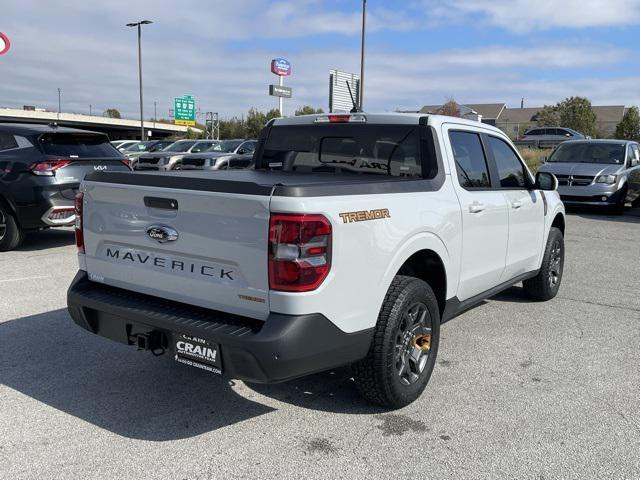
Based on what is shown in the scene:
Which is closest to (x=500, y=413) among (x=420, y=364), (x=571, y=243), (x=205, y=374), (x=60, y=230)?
(x=420, y=364)

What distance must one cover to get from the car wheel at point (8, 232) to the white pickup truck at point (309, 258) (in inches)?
203

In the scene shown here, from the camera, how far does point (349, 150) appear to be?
455 centimetres

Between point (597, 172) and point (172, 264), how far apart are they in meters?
12.9

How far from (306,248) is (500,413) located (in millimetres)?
1753

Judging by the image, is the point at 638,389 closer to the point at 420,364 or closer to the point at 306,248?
the point at 420,364

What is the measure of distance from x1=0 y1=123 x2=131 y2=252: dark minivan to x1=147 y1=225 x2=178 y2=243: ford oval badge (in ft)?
17.5

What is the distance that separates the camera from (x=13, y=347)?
457cm

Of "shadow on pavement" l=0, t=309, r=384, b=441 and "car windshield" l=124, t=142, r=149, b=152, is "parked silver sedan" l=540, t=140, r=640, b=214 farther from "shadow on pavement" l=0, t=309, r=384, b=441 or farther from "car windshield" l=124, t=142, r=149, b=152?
"car windshield" l=124, t=142, r=149, b=152

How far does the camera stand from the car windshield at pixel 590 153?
14.6 metres

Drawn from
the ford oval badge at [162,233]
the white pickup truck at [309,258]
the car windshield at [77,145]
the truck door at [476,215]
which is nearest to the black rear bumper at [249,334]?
the white pickup truck at [309,258]

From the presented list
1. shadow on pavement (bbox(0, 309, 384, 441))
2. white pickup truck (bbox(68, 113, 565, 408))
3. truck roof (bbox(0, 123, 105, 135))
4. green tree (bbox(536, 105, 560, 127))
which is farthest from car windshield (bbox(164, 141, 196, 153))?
green tree (bbox(536, 105, 560, 127))

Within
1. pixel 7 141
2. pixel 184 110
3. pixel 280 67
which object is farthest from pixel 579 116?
pixel 7 141

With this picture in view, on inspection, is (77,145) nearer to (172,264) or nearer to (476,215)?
(172,264)

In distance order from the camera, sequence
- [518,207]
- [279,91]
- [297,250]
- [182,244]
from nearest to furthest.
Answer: [297,250] → [182,244] → [518,207] → [279,91]
